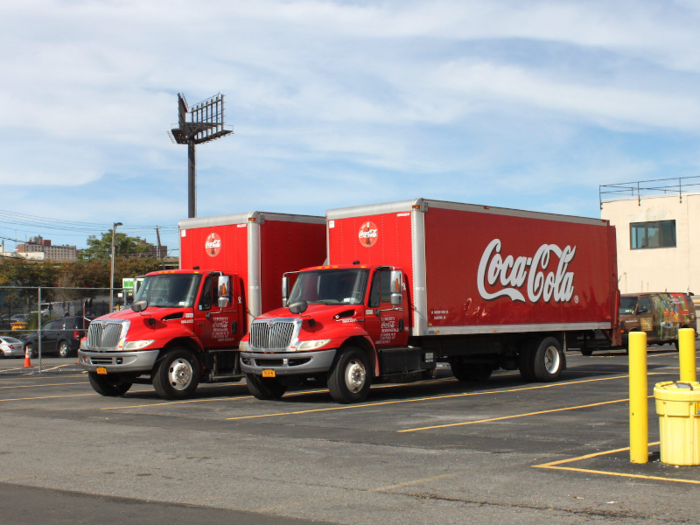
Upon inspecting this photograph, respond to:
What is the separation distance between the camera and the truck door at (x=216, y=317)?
55.2 feet

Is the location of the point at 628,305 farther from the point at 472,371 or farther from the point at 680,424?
the point at 680,424

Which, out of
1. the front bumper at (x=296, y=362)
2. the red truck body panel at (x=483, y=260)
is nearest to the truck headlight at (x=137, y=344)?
the front bumper at (x=296, y=362)

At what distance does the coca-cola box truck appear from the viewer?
49.3ft

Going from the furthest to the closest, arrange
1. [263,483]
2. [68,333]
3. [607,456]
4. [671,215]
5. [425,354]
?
[671,215]
[68,333]
[425,354]
[607,456]
[263,483]

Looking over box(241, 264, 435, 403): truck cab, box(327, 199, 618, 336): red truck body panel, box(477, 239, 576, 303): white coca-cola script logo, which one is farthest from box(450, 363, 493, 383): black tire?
box(241, 264, 435, 403): truck cab

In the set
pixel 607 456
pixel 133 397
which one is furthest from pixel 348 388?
pixel 607 456

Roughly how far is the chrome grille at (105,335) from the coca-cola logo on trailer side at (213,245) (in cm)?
301

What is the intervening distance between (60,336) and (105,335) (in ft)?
41.0

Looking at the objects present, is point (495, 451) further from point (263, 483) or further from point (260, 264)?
point (260, 264)

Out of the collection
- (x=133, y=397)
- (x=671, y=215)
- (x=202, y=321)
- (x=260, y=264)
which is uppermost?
(x=671, y=215)

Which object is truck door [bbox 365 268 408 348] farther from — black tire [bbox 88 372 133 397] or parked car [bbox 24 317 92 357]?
parked car [bbox 24 317 92 357]

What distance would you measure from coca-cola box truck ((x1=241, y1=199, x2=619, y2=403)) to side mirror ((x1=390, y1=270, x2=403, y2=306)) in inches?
0.7

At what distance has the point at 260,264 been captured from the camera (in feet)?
57.7

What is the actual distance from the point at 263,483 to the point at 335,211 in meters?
9.91
